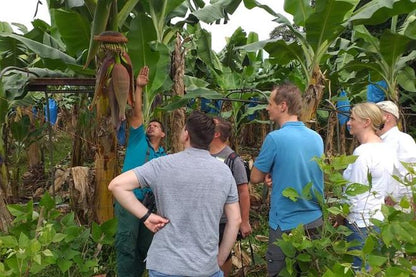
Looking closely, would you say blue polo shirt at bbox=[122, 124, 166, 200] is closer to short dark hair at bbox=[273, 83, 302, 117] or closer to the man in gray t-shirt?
the man in gray t-shirt

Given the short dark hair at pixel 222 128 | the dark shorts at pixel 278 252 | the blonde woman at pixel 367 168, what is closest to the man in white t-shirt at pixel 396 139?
the blonde woman at pixel 367 168

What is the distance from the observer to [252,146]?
11.8 meters

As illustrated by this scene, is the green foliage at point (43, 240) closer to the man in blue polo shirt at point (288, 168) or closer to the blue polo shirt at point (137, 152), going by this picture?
the blue polo shirt at point (137, 152)

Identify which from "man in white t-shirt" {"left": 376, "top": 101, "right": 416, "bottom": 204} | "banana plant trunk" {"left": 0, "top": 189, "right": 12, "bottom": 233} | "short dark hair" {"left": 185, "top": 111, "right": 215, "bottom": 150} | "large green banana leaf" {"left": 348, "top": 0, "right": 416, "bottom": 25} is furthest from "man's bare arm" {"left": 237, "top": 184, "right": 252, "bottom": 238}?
"large green banana leaf" {"left": 348, "top": 0, "right": 416, "bottom": 25}

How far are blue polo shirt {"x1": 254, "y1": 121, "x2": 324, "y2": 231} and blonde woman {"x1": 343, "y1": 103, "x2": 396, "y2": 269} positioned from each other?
0.23 meters

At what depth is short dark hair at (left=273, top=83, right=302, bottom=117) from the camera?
8.11ft

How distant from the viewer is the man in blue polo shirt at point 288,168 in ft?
7.95

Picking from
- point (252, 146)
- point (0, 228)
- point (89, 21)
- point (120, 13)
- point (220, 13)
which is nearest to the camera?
point (0, 228)

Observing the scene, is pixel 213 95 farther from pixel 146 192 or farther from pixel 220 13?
pixel 146 192

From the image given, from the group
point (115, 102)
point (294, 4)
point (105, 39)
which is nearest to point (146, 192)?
point (115, 102)

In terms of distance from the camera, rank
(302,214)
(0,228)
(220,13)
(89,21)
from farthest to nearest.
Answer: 1. (220,13)
2. (89,21)
3. (0,228)
4. (302,214)

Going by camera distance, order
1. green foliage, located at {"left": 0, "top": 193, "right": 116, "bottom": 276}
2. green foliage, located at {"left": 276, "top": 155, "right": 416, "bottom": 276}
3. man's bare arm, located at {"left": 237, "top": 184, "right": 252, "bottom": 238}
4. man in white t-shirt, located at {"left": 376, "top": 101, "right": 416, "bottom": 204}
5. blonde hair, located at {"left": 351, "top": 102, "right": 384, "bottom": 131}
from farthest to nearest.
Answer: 1. man in white t-shirt, located at {"left": 376, "top": 101, "right": 416, "bottom": 204}
2. man's bare arm, located at {"left": 237, "top": 184, "right": 252, "bottom": 238}
3. blonde hair, located at {"left": 351, "top": 102, "right": 384, "bottom": 131}
4. green foliage, located at {"left": 0, "top": 193, "right": 116, "bottom": 276}
5. green foliage, located at {"left": 276, "top": 155, "right": 416, "bottom": 276}

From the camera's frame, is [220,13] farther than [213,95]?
Yes

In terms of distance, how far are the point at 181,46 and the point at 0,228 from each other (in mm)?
2216
